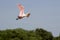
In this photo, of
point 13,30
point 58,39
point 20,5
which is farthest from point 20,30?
point 20,5

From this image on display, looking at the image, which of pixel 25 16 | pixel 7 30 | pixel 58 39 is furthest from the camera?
pixel 58 39

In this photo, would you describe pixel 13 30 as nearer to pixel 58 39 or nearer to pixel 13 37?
pixel 13 37

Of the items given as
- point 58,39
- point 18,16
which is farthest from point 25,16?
point 58,39

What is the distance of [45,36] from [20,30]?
Answer: 22953 millimetres

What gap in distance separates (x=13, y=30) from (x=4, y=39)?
3.27m

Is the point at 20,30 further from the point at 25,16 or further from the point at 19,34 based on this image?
the point at 25,16

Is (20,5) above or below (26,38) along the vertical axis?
below

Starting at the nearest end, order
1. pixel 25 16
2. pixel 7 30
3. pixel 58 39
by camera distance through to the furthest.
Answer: pixel 25 16 < pixel 7 30 < pixel 58 39

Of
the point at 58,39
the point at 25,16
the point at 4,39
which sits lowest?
the point at 25,16

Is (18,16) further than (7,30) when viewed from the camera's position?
No

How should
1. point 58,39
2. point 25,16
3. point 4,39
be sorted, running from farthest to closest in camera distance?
point 58,39, point 4,39, point 25,16

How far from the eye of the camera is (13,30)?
51531 millimetres

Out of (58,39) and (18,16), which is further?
(58,39)

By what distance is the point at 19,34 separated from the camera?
4984 centimetres
